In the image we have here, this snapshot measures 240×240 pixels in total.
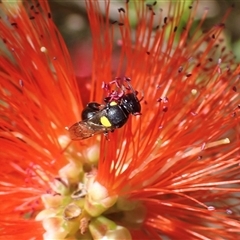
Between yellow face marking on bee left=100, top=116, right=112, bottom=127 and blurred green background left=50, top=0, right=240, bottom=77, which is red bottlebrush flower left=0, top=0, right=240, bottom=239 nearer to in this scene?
yellow face marking on bee left=100, top=116, right=112, bottom=127

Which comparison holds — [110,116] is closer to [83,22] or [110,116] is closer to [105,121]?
[105,121]

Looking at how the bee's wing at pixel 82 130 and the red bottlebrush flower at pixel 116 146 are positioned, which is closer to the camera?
the bee's wing at pixel 82 130

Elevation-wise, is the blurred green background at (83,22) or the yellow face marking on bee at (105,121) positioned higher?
the blurred green background at (83,22)

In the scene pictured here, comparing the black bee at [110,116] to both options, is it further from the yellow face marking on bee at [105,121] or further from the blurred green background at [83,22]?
the blurred green background at [83,22]

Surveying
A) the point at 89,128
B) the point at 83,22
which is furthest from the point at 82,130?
the point at 83,22

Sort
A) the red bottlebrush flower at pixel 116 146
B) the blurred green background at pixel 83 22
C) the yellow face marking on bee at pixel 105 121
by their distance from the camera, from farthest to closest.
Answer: the blurred green background at pixel 83 22 < the red bottlebrush flower at pixel 116 146 < the yellow face marking on bee at pixel 105 121

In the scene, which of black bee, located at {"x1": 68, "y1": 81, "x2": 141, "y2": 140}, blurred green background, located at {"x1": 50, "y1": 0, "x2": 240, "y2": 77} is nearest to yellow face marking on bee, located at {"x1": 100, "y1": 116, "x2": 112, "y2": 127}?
black bee, located at {"x1": 68, "y1": 81, "x2": 141, "y2": 140}

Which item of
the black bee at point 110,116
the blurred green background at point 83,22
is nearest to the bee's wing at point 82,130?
the black bee at point 110,116
